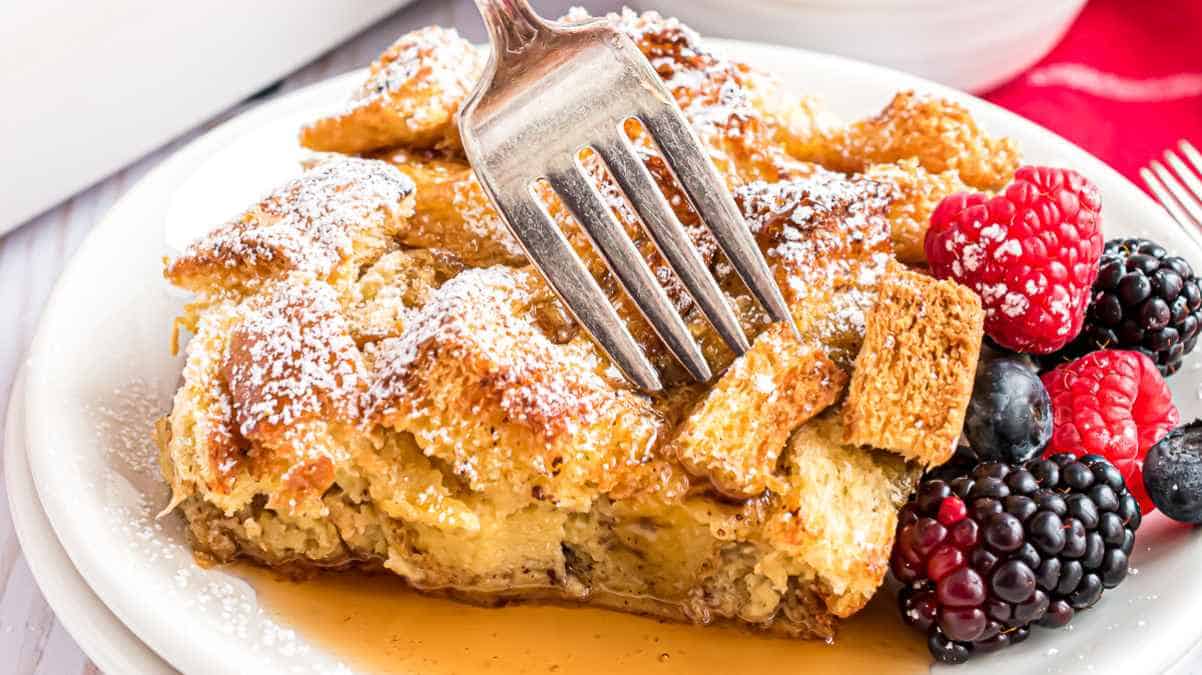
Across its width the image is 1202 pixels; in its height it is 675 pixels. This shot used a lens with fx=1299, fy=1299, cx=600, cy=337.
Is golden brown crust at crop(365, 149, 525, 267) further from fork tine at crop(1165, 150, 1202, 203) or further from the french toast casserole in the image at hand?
fork tine at crop(1165, 150, 1202, 203)

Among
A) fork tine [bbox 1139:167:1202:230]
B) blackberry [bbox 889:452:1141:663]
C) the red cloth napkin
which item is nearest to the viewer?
blackberry [bbox 889:452:1141:663]

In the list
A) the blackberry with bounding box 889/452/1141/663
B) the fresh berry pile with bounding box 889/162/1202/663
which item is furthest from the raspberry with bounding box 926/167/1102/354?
the blackberry with bounding box 889/452/1141/663

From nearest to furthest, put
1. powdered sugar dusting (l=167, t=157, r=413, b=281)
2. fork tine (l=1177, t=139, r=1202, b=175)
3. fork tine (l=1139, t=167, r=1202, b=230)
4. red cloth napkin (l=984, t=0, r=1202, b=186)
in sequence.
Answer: powdered sugar dusting (l=167, t=157, r=413, b=281) → fork tine (l=1139, t=167, r=1202, b=230) → fork tine (l=1177, t=139, r=1202, b=175) → red cloth napkin (l=984, t=0, r=1202, b=186)

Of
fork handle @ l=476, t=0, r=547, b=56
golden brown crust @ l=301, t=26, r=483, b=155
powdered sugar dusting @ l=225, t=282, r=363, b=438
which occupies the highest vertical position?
fork handle @ l=476, t=0, r=547, b=56

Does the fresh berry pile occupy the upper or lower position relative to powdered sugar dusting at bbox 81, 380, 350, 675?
upper

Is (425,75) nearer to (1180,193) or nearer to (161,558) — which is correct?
(161,558)

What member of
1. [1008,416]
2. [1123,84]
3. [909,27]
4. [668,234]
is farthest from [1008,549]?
[1123,84]

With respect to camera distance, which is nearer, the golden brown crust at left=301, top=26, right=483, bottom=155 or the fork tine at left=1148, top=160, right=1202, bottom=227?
the golden brown crust at left=301, top=26, right=483, bottom=155

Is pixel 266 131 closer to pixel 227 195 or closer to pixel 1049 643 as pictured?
pixel 227 195
